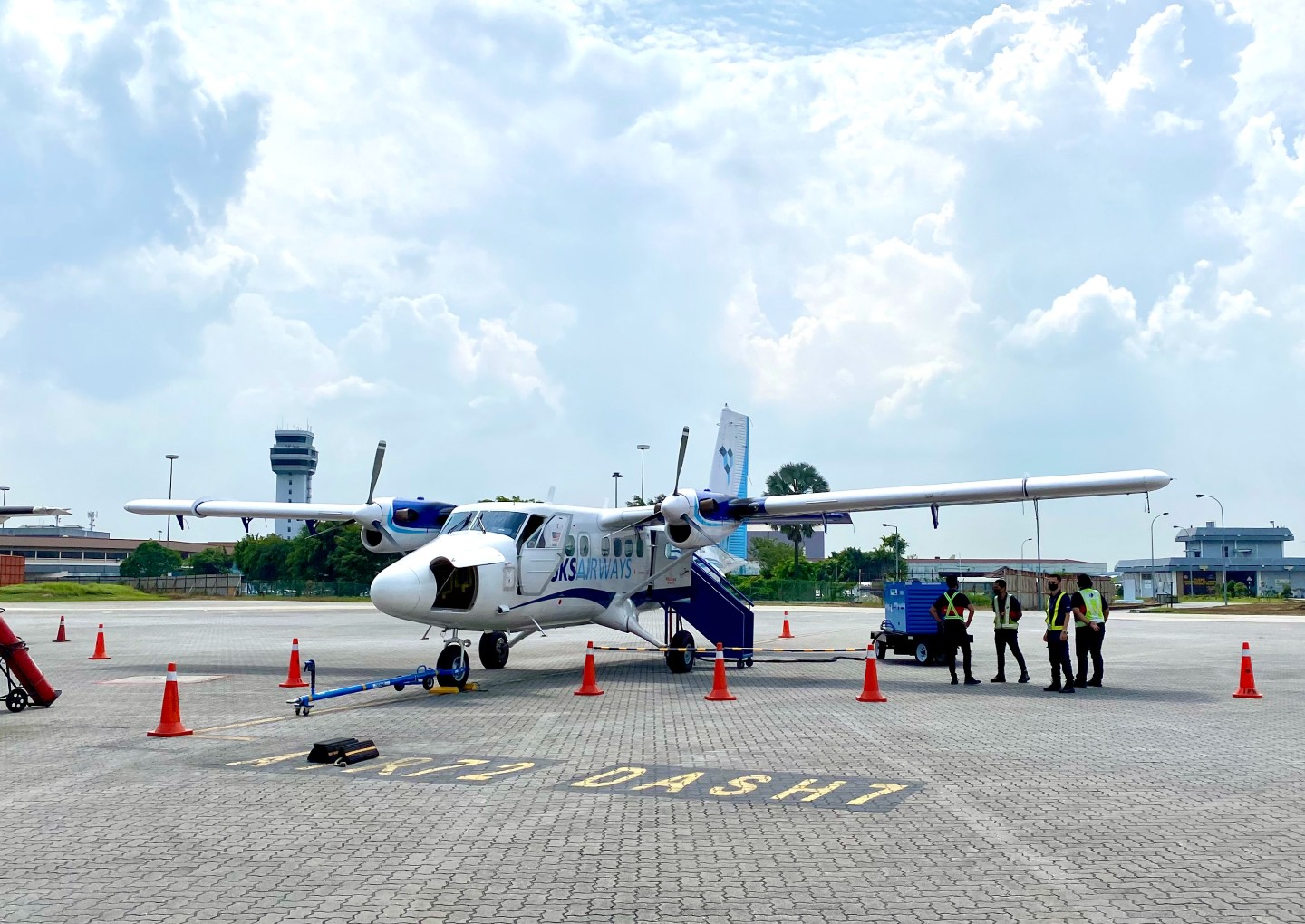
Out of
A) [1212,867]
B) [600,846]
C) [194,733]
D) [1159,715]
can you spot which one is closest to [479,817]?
[600,846]

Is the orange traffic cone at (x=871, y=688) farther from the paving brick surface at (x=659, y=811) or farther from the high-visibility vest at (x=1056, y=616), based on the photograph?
the high-visibility vest at (x=1056, y=616)

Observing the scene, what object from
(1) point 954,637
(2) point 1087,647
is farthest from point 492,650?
(2) point 1087,647

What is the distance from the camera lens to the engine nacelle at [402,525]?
2397 cm

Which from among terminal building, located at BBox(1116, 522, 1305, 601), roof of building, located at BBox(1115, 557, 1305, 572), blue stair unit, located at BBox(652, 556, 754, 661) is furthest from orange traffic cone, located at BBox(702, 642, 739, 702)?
roof of building, located at BBox(1115, 557, 1305, 572)

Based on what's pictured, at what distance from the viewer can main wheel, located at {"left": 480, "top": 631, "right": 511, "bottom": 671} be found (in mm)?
21891

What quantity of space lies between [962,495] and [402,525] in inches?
454

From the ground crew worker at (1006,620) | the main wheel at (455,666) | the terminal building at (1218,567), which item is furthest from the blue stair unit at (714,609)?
the terminal building at (1218,567)

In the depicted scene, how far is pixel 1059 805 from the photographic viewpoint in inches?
366

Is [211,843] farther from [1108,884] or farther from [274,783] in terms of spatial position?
[1108,884]

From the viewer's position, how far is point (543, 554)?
20641mm

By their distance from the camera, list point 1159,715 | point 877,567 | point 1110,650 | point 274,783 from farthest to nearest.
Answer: point 877,567
point 1110,650
point 1159,715
point 274,783

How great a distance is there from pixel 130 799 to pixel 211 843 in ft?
6.66

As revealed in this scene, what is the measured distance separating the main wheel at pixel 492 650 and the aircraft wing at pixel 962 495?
17.2 feet

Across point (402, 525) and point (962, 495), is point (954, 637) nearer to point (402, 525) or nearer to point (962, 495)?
point (962, 495)
